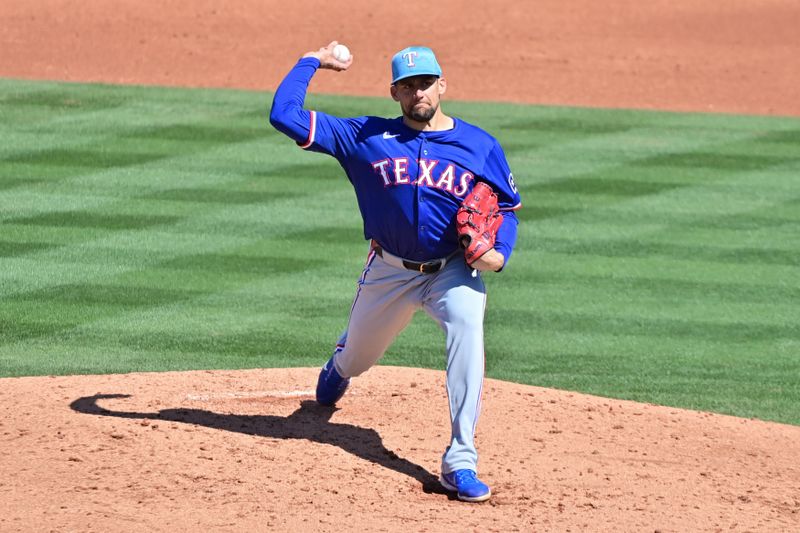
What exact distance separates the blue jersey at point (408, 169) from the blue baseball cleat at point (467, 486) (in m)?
0.98

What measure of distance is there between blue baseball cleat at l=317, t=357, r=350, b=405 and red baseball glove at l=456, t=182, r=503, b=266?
3.93 ft

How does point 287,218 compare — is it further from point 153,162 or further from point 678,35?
point 678,35

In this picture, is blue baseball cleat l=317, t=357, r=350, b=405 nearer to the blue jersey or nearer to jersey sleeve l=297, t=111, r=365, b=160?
the blue jersey

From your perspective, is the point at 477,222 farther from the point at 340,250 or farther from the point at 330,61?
the point at 340,250

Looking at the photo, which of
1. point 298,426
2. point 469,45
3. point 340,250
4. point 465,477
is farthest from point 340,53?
point 469,45

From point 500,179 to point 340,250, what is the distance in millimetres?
4388

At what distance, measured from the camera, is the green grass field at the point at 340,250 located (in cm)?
840

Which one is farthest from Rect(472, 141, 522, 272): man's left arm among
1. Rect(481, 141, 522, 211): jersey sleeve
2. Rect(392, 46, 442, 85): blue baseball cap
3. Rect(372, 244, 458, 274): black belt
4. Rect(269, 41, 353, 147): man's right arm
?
Rect(269, 41, 353, 147): man's right arm

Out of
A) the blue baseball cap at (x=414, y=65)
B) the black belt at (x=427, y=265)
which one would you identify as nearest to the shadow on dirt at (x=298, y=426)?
the black belt at (x=427, y=265)

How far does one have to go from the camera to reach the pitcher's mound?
215 inches

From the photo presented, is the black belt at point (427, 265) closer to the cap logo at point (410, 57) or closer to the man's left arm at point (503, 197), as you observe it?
the man's left arm at point (503, 197)

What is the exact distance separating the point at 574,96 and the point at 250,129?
413 centimetres

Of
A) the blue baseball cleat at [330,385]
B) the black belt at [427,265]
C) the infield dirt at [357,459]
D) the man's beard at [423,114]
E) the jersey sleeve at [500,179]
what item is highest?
the man's beard at [423,114]

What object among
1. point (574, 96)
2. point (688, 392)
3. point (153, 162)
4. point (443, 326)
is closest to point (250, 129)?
point (153, 162)
